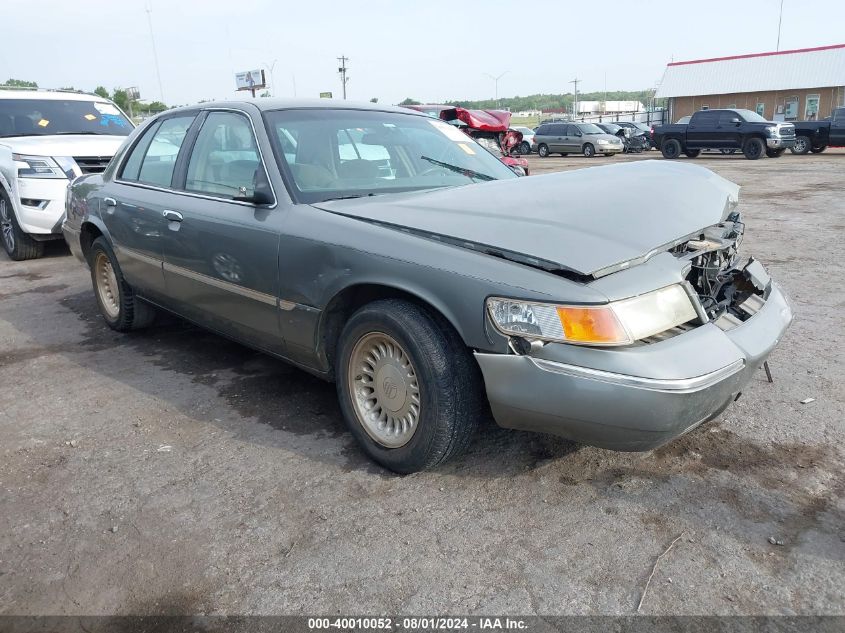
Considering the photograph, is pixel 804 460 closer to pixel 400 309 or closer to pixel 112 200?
pixel 400 309

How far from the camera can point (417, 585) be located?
219 cm

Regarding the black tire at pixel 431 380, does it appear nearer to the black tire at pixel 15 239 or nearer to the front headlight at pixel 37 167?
the front headlight at pixel 37 167

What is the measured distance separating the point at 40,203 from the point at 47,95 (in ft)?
6.71

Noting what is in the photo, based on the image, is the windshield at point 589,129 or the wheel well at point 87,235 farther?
the windshield at point 589,129

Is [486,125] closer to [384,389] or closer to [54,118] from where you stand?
[54,118]

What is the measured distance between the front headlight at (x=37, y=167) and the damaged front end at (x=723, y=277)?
695 centimetres

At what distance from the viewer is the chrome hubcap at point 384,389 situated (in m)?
2.76

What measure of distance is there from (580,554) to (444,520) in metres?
0.51

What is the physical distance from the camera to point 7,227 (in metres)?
7.85

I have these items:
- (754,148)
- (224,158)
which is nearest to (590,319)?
(224,158)

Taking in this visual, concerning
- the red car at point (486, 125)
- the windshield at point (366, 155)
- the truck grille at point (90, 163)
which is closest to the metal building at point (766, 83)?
the red car at point (486, 125)

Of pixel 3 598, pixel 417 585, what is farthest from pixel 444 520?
pixel 3 598

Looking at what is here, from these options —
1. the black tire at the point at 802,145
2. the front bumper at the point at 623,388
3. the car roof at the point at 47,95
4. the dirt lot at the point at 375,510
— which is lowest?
the black tire at the point at 802,145

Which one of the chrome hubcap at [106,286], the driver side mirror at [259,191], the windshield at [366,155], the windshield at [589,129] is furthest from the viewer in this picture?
the windshield at [589,129]
